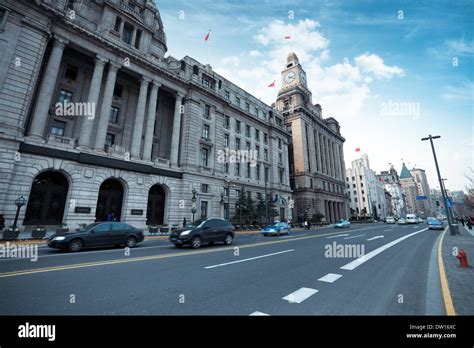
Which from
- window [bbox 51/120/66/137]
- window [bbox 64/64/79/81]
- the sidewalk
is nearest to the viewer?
the sidewalk

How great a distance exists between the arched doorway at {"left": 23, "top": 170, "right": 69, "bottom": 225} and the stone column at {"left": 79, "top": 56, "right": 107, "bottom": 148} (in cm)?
383

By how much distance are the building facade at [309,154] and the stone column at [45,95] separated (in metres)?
45.8

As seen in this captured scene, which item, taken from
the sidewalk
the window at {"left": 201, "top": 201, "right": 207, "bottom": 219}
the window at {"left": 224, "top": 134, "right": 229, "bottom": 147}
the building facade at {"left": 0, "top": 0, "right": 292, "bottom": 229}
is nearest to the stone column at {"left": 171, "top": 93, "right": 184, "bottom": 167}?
the building facade at {"left": 0, "top": 0, "right": 292, "bottom": 229}

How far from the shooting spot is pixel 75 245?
34.1 ft

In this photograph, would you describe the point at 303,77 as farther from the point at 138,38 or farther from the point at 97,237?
the point at 97,237

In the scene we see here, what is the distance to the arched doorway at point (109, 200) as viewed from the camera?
21.9 m

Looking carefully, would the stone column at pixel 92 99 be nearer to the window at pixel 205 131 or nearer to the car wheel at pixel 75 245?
the car wheel at pixel 75 245

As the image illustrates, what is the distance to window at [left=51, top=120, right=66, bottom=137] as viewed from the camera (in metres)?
22.1

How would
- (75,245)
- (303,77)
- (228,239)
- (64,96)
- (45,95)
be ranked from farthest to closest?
(303,77) < (64,96) < (45,95) < (228,239) < (75,245)

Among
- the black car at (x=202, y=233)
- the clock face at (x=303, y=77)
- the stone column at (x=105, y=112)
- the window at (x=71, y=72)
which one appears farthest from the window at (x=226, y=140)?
the clock face at (x=303, y=77)

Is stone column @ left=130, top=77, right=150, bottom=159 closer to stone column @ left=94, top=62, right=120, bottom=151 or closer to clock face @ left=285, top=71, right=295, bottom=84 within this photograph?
stone column @ left=94, top=62, right=120, bottom=151

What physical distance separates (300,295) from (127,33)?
35531 millimetres

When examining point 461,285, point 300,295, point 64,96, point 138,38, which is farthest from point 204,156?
point 461,285
